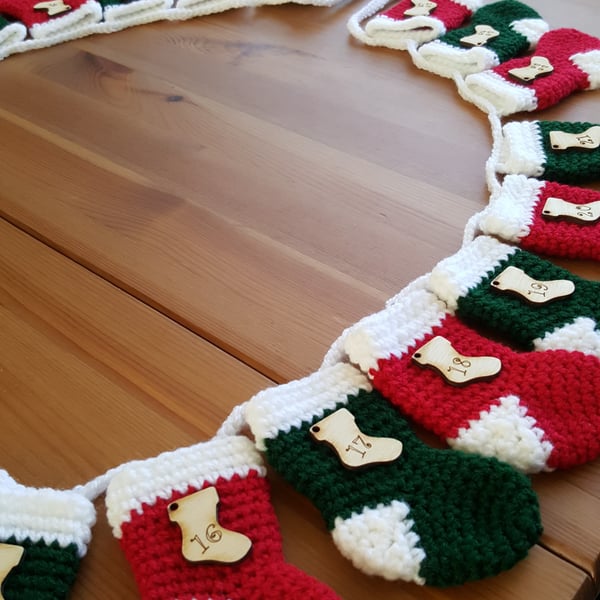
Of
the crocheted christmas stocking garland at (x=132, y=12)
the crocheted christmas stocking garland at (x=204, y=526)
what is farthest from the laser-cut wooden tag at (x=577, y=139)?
the crocheted christmas stocking garland at (x=132, y=12)

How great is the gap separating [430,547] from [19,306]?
0.53 meters

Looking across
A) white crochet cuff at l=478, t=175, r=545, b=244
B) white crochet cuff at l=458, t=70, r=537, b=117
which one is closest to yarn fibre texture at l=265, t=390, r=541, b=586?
white crochet cuff at l=478, t=175, r=545, b=244

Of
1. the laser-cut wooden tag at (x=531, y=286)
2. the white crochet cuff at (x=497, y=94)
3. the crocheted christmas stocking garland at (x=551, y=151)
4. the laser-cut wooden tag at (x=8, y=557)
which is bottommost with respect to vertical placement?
the laser-cut wooden tag at (x=8, y=557)

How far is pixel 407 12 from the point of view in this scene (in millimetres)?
1210

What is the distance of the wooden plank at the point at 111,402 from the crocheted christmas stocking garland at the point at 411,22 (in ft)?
2.15

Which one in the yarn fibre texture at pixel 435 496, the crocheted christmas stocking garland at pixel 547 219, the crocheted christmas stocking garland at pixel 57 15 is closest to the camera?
the yarn fibre texture at pixel 435 496

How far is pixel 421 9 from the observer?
1.21 m

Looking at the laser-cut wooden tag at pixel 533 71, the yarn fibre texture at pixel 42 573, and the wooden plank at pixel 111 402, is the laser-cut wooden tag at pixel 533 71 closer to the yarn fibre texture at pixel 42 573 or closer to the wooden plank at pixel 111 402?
the wooden plank at pixel 111 402

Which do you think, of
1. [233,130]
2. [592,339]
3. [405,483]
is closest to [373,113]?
[233,130]

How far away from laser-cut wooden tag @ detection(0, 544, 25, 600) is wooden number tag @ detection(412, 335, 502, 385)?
0.40 metres

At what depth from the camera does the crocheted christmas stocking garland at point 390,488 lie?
0.58 metres

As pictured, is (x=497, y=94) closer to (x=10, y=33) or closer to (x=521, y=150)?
(x=521, y=150)

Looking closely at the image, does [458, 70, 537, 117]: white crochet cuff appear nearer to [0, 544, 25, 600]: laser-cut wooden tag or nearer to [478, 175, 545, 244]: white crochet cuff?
[478, 175, 545, 244]: white crochet cuff

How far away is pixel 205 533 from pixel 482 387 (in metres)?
0.29
